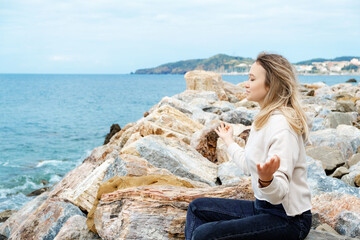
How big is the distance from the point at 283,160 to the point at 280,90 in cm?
65

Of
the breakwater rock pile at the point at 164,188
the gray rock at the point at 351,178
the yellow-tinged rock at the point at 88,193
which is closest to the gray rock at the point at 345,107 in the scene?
the breakwater rock pile at the point at 164,188

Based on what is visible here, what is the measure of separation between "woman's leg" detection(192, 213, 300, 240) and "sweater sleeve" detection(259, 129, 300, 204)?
27 cm

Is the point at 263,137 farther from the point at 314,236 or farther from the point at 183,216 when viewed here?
the point at 183,216

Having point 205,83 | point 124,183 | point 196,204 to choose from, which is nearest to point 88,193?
point 124,183

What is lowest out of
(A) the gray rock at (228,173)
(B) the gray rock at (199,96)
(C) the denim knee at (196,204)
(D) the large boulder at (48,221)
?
(D) the large boulder at (48,221)

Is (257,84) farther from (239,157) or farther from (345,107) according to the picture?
(345,107)

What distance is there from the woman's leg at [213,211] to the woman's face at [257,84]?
3.09 feet

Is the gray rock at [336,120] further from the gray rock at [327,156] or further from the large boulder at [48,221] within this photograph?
the large boulder at [48,221]

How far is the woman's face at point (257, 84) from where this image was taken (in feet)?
10.6

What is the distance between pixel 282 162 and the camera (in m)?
2.84

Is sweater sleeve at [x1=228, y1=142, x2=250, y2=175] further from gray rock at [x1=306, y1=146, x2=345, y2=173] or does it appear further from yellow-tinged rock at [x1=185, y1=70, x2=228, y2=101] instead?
yellow-tinged rock at [x1=185, y1=70, x2=228, y2=101]

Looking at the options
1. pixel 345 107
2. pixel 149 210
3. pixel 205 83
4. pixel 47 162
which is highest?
pixel 205 83

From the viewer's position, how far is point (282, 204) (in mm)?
3084

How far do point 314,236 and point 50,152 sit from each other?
59.1 ft
